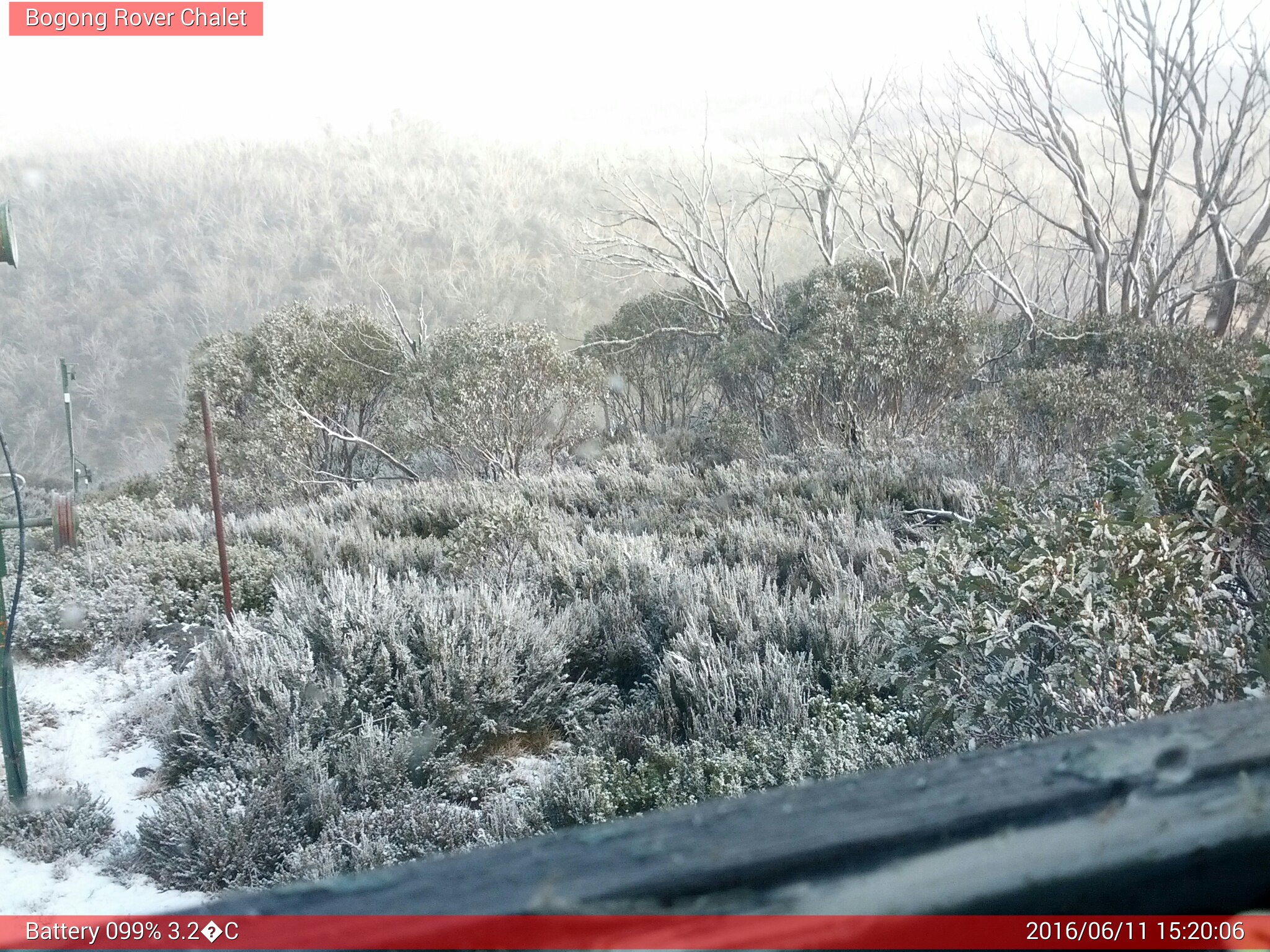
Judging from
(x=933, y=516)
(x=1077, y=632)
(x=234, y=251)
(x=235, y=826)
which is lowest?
(x=235, y=826)

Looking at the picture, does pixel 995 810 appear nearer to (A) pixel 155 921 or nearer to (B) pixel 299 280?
(A) pixel 155 921

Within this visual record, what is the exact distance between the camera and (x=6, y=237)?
2879 mm

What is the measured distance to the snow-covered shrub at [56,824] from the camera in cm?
303

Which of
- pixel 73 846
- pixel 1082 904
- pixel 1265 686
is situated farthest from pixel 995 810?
pixel 73 846

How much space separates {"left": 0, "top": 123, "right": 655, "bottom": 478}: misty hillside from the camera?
3066 cm

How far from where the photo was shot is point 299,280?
37.7 m

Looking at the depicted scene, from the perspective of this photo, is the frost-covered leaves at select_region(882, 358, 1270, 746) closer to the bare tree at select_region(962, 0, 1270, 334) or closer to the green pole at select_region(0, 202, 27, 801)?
the green pole at select_region(0, 202, 27, 801)

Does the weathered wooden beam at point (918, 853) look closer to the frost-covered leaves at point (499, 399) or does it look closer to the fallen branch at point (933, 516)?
the fallen branch at point (933, 516)

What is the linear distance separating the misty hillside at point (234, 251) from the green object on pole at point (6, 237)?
26.7 metres

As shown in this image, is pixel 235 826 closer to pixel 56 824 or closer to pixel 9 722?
pixel 56 824

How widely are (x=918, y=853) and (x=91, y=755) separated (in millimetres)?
4288

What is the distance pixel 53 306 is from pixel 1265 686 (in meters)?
39.2

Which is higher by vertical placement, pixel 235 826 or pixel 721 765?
pixel 721 765

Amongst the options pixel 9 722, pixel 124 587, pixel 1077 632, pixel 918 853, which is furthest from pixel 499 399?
pixel 918 853
